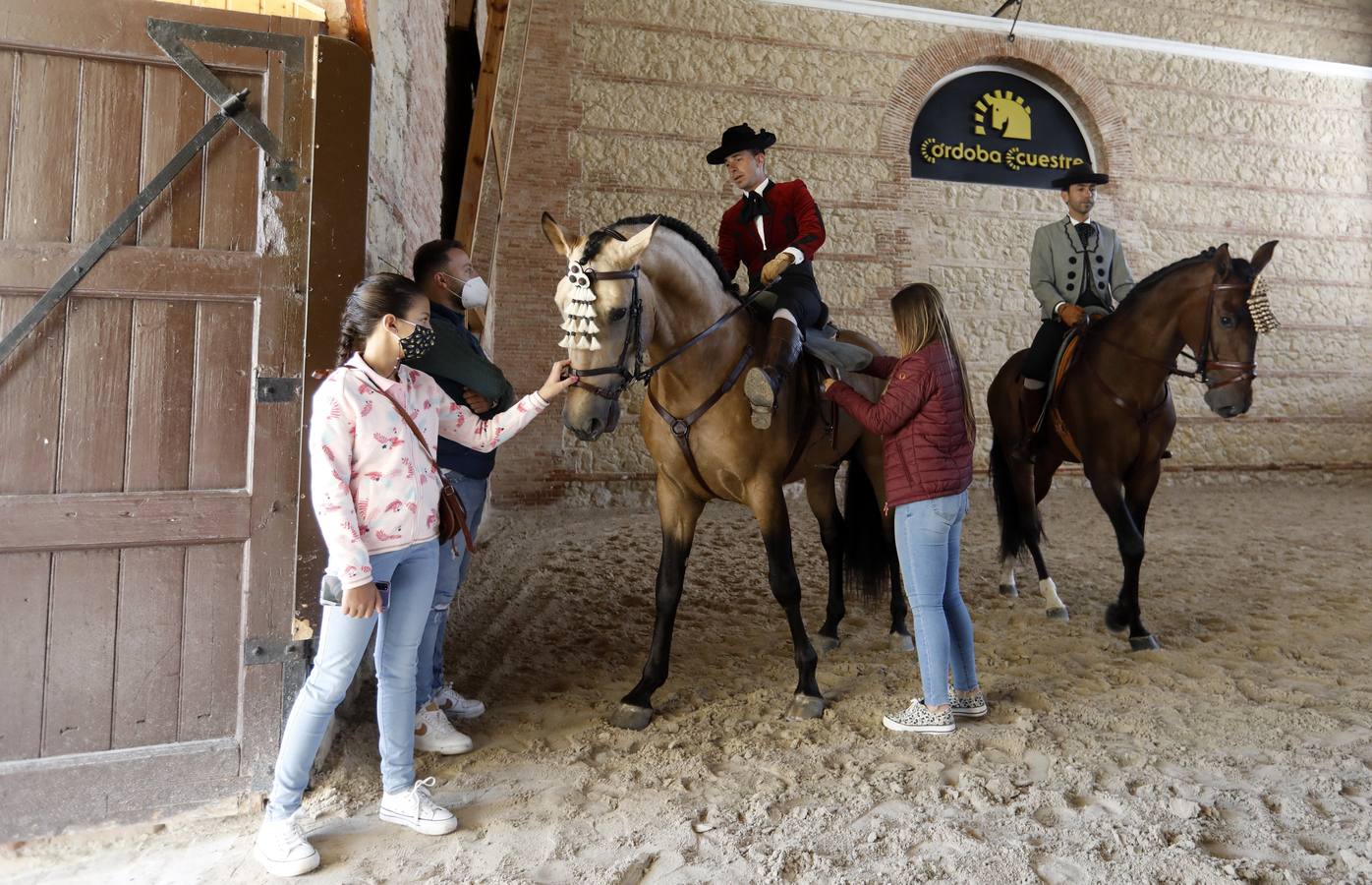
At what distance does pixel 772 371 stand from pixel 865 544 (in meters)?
1.43

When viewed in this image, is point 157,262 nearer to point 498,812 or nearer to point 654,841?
point 498,812

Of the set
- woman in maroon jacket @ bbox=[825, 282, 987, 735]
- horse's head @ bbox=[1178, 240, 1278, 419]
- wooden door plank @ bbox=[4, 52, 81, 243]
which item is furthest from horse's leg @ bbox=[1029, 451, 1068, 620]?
wooden door plank @ bbox=[4, 52, 81, 243]

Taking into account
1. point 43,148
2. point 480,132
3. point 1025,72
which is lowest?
point 43,148

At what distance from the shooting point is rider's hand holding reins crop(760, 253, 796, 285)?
310cm

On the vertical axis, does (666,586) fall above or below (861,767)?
above

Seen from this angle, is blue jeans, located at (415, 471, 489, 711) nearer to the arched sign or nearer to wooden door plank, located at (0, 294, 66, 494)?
wooden door plank, located at (0, 294, 66, 494)

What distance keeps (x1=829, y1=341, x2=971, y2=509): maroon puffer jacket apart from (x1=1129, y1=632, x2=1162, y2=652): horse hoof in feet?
5.85

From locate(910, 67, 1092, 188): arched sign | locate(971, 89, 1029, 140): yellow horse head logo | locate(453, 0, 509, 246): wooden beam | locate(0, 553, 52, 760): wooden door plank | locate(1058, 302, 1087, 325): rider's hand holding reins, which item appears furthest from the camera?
locate(971, 89, 1029, 140): yellow horse head logo

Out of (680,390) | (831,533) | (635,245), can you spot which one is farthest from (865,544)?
(635,245)

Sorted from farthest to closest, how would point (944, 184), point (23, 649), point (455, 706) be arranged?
point (944, 184) → point (455, 706) → point (23, 649)

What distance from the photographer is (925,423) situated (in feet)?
8.90

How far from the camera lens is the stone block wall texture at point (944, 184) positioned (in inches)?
336

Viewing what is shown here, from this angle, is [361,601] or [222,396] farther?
[222,396]

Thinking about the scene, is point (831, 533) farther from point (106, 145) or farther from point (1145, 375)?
point (106, 145)
